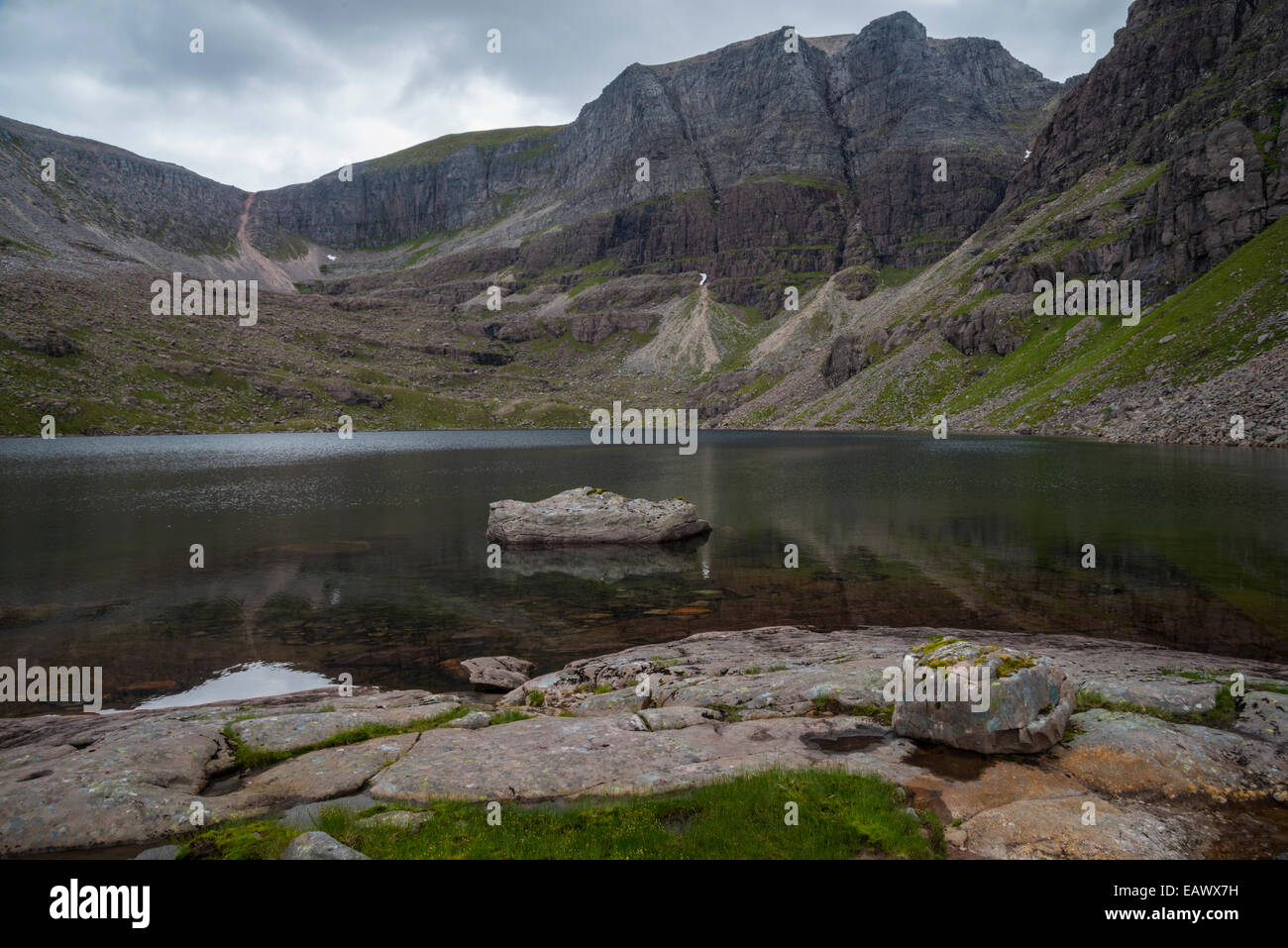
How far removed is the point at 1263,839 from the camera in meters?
9.02

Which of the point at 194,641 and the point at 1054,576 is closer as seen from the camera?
the point at 194,641

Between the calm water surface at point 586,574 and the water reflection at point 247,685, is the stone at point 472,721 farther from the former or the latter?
the water reflection at point 247,685

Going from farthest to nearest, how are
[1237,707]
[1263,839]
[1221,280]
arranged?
[1221,280] < [1237,707] < [1263,839]

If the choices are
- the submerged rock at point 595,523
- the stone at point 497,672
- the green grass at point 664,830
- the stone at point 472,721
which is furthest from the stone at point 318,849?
the submerged rock at point 595,523

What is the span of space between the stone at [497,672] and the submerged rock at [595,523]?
866 inches

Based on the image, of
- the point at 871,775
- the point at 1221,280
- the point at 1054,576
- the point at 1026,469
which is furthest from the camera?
the point at 1221,280

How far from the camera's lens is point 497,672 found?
2166 cm

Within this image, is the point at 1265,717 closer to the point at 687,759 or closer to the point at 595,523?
the point at 687,759

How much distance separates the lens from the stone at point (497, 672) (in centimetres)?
2098

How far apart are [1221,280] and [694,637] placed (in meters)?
157

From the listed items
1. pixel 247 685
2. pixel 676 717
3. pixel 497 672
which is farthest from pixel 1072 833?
pixel 247 685
